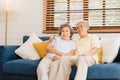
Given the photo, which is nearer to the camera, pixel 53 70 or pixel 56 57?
pixel 53 70

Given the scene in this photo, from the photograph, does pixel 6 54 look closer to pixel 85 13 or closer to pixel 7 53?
pixel 7 53

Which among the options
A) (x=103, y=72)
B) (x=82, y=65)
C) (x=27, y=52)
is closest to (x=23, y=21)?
(x=27, y=52)

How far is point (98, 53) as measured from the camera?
3.41 meters

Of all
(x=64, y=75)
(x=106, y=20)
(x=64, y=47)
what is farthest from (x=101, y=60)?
(x=106, y=20)

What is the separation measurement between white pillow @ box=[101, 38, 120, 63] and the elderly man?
179 millimetres

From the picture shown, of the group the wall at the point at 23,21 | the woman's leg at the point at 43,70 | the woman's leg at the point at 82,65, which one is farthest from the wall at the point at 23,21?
the woman's leg at the point at 82,65

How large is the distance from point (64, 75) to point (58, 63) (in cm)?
19

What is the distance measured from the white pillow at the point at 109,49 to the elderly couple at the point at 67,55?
6.8 inches

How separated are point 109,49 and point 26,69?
44.7 inches

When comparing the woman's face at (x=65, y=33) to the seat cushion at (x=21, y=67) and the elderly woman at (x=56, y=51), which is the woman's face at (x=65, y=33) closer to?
the elderly woman at (x=56, y=51)

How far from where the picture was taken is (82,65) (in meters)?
2.89

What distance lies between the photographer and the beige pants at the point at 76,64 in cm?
284

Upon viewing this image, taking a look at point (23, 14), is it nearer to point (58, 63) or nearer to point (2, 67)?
point (2, 67)

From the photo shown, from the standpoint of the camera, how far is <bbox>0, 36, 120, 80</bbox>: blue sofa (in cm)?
292
